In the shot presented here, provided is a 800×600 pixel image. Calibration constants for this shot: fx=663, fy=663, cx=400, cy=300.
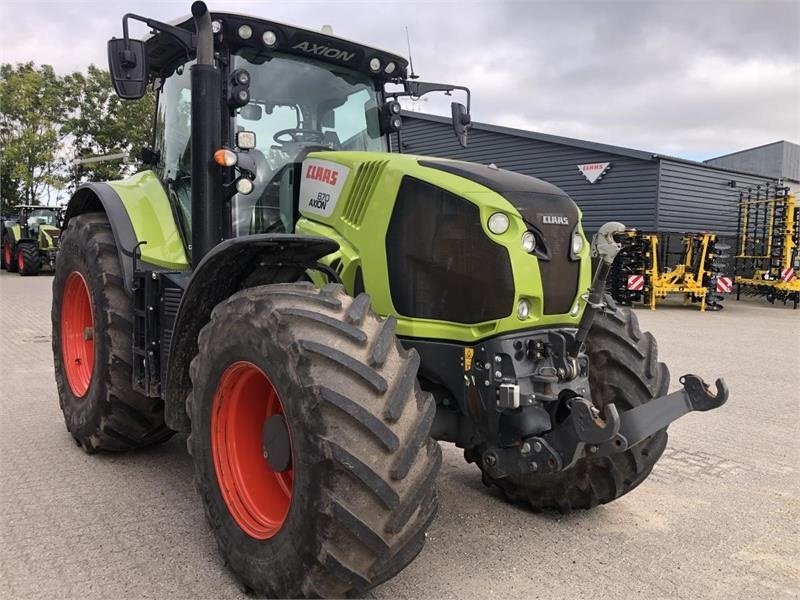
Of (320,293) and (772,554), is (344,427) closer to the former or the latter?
(320,293)

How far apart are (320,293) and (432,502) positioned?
863 millimetres

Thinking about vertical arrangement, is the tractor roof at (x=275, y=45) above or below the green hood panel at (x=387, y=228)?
above

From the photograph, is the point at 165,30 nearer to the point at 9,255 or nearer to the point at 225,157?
the point at 225,157

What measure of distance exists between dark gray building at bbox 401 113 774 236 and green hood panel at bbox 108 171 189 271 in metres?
13.6

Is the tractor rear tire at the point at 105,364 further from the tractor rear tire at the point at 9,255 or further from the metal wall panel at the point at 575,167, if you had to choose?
the tractor rear tire at the point at 9,255

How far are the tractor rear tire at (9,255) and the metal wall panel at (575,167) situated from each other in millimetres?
14361

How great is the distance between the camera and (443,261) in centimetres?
283

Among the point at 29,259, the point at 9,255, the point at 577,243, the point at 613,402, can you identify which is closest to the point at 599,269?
the point at 577,243

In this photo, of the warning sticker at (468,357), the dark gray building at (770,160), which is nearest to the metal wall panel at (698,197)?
the dark gray building at (770,160)

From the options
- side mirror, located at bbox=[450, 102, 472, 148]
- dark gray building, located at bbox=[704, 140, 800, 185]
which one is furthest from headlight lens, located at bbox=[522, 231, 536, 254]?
dark gray building, located at bbox=[704, 140, 800, 185]

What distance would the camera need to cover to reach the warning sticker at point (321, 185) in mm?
3201

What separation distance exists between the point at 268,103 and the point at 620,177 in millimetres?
15950

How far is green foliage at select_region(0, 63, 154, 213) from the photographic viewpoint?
26.7 meters

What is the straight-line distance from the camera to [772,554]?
10.3 feet
